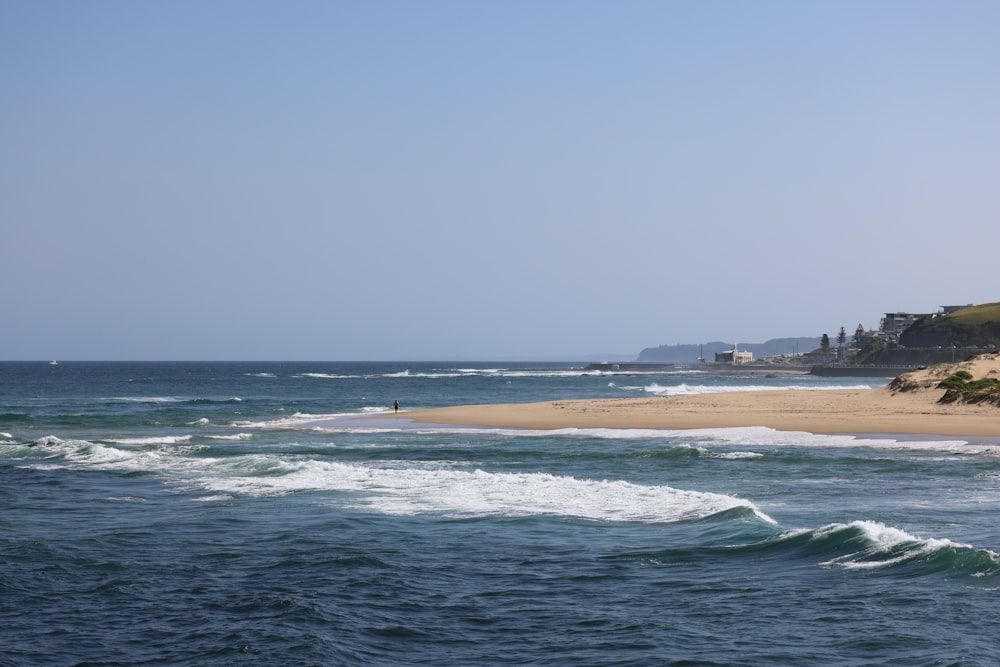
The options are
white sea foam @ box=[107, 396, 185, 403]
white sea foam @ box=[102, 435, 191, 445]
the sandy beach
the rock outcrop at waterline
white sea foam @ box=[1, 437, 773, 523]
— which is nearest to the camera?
white sea foam @ box=[1, 437, 773, 523]

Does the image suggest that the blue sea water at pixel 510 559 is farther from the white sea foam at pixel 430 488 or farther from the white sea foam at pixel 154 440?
the white sea foam at pixel 154 440

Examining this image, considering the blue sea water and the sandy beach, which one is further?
the sandy beach

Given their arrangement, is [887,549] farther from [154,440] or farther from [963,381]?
Result: [963,381]

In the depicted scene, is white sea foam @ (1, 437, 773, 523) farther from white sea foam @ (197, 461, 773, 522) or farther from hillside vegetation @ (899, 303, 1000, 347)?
hillside vegetation @ (899, 303, 1000, 347)

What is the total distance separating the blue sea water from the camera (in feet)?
42.0

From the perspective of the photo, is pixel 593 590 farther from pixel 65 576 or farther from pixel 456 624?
pixel 65 576

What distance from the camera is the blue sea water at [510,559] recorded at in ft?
42.0

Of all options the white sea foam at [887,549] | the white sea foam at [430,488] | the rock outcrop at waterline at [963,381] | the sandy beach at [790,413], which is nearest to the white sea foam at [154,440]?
the white sea foam at [430,488]

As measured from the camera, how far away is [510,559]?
1795cm

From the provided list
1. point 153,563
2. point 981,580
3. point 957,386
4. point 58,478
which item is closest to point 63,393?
point 58,478

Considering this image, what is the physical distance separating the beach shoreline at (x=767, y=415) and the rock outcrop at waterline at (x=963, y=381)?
2.29 feet

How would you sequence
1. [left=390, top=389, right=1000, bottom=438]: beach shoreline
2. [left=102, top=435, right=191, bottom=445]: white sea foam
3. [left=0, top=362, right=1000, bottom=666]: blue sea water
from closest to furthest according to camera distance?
[left=0, top=362, right=1000, bottom=666]: blue sea water
[left=390, top=389, right=1000, bottom=438]: beach shoreline
[left=102, top=435, right=191, bottom=445]: white sea foam

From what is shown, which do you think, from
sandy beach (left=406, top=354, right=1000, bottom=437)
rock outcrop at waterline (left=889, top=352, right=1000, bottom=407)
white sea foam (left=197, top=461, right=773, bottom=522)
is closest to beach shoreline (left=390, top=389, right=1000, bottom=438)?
sandy beach (left=406, top=354, right=1000, bottom=437)

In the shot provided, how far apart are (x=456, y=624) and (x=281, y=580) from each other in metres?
4.05
